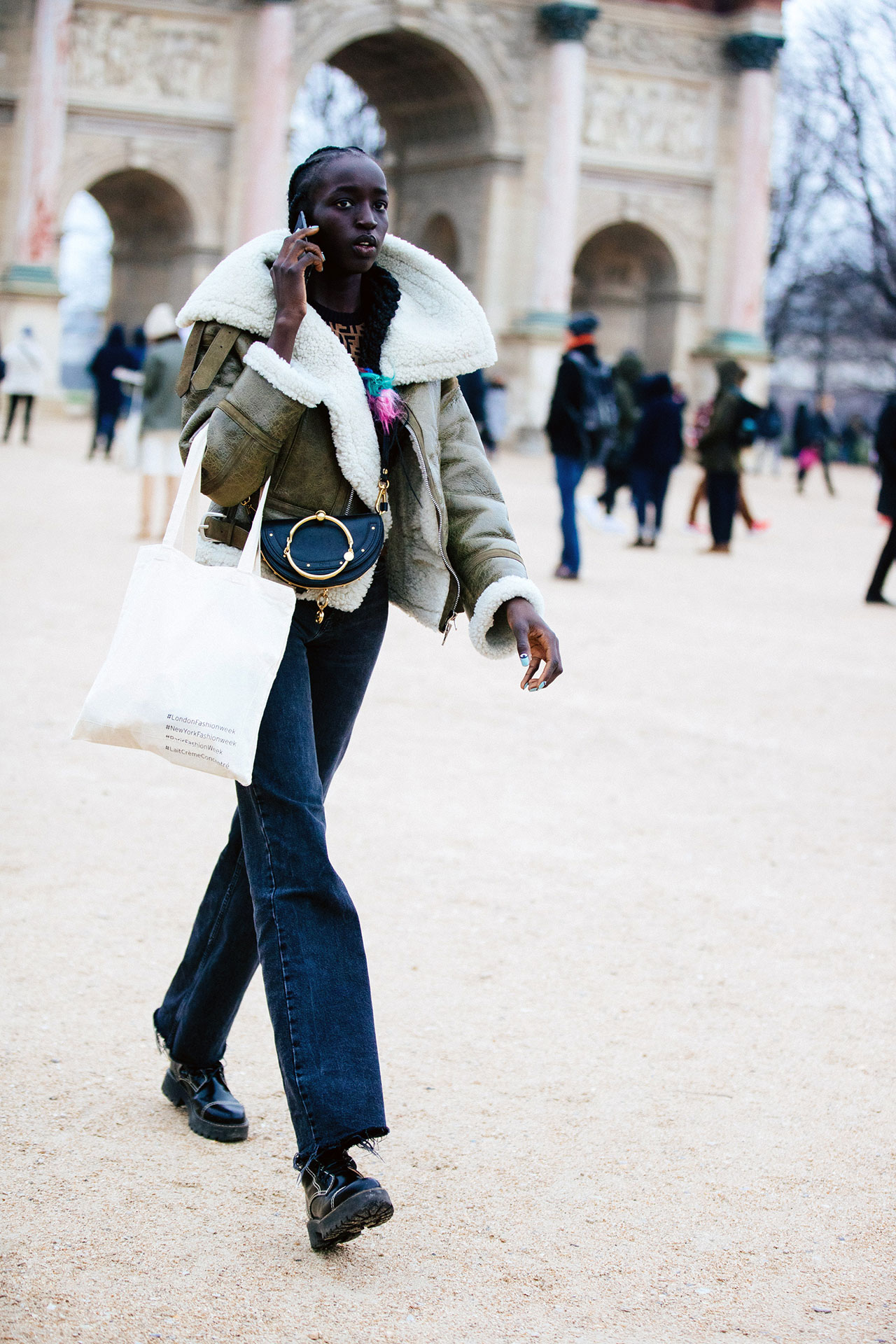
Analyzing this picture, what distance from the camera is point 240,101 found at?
3155 cm

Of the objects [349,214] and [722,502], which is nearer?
[349,214]

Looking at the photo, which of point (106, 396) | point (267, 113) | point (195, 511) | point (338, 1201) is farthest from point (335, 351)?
point (267, 113)

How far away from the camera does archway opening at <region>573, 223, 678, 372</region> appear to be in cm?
3584

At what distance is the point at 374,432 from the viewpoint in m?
3.08

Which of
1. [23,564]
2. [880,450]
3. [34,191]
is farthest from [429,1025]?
[34,191]

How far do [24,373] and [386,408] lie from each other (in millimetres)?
20443

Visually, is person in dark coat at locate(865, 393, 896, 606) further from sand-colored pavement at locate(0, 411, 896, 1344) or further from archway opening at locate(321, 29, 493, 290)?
archway opening at locate(321, 29, 493, 290)

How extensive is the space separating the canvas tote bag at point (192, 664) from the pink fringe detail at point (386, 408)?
39 centimetres

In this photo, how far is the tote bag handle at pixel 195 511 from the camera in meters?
2.91

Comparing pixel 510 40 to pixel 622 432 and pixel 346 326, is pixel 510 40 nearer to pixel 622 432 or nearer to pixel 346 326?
pixel 622 432

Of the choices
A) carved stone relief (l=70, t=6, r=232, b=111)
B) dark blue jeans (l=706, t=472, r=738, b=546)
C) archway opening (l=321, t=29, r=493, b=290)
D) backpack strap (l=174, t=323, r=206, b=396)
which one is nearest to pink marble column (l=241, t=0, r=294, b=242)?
carved stone relief (l=70, t=6, r=232, b=111)

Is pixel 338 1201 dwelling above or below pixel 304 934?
below

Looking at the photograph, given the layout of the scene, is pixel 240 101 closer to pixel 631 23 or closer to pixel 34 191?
pixel 34 191

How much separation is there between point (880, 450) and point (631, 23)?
2386cm
